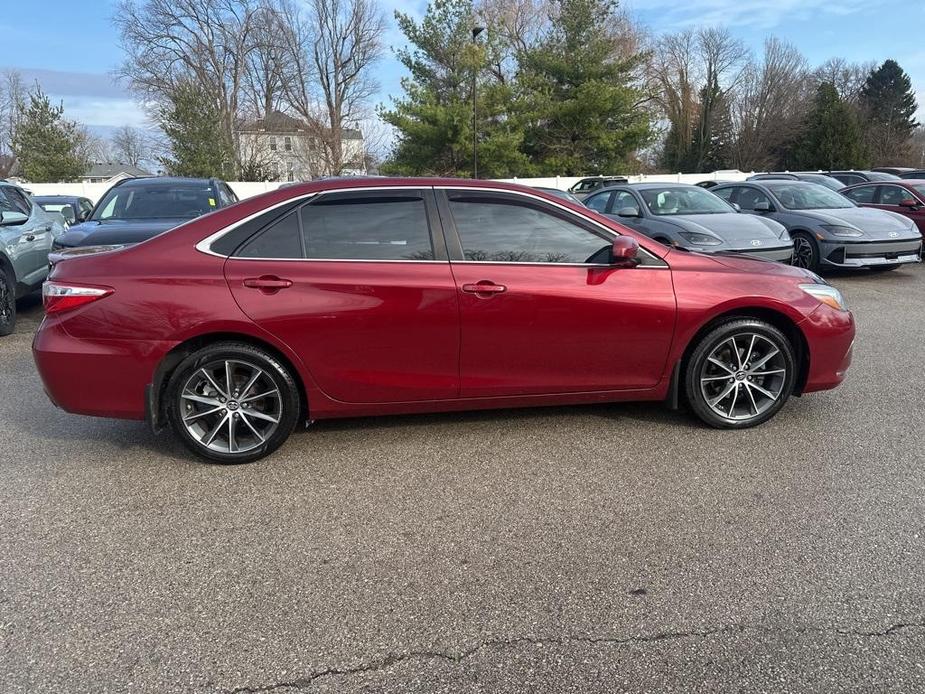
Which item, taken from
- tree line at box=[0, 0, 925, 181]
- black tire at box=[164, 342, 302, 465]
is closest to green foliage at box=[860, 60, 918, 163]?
tree line at box=[0, 0, 925, 181]

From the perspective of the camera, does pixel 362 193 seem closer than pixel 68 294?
No

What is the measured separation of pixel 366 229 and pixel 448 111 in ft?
90.1

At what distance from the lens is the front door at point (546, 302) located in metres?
3.74

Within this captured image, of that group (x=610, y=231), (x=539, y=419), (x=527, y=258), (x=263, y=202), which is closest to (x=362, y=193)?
(x=263, y=202)

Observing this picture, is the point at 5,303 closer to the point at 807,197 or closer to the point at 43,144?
the point at 807,197

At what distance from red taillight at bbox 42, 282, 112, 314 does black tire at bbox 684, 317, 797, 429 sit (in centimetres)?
348

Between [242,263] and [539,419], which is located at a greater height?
[242,263]

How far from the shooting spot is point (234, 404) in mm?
3686

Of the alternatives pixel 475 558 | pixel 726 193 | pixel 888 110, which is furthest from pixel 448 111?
pixel 888 110

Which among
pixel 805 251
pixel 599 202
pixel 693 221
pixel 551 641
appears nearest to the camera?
pixel 551 641

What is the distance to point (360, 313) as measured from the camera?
362 centimetres

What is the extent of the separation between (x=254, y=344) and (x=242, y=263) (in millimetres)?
460

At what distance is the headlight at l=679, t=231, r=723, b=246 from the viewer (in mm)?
8367

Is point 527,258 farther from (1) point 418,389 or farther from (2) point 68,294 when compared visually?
(2) point 68,294
